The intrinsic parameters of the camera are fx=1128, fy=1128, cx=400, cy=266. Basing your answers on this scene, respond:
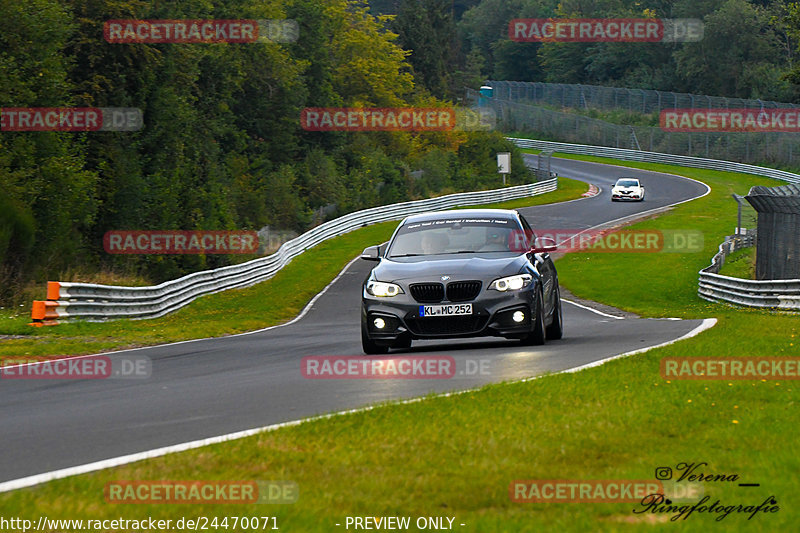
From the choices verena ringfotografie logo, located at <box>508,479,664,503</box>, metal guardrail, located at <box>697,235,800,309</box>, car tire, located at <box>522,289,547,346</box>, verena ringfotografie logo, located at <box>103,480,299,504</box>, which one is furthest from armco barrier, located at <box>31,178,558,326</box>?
verena ringfotografie logo, located at <box>508,479,664,503</box>

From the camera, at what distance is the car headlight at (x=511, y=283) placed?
12930mm

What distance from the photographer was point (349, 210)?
65062 mm

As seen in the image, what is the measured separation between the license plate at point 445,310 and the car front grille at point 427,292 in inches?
3.9

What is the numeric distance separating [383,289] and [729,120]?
83050 millimetres

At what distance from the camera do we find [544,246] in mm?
14875

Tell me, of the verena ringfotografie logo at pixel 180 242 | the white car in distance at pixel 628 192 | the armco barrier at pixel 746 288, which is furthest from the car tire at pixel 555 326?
the white car in distance at pixel 628 192

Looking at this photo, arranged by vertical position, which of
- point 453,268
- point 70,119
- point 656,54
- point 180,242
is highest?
point 656,54

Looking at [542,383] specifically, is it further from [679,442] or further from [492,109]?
[492,109]

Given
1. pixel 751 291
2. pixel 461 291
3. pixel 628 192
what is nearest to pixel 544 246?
pixel 461 291

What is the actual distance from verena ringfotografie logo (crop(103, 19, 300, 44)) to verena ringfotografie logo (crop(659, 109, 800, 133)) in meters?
38.2

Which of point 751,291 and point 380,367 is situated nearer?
point 380,367

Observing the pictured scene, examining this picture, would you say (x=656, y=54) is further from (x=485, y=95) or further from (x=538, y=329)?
(x=538, y=329)

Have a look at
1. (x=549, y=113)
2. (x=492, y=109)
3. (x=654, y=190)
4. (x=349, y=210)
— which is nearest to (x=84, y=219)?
(x=349, y=210)

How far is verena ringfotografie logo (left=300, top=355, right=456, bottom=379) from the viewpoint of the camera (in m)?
10.9
